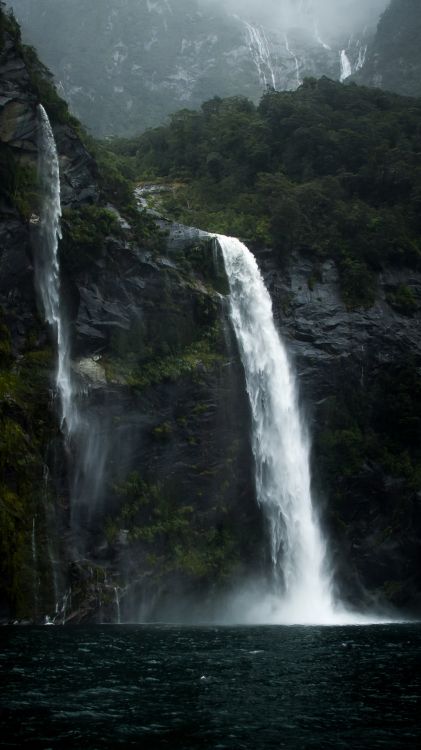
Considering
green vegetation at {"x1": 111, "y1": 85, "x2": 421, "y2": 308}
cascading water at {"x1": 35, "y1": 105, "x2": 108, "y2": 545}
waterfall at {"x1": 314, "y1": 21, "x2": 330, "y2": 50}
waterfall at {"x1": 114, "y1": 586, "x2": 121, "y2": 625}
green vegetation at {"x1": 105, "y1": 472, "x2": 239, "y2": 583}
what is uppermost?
waterfall at {"x1": 314, "y1": 21, "x2": 330, "y2": 50}

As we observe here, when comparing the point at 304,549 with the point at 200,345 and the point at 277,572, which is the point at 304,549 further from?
the point at 200,345

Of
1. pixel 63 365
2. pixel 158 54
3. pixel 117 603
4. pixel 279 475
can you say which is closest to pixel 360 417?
pixel 279 475

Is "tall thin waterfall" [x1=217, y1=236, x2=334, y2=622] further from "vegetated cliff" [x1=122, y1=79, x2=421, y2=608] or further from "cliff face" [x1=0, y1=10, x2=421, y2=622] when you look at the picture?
"vegetated cliff" [x1=122, y1=79, x2=421, y2=608]

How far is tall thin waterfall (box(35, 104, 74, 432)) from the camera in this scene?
2361 cm

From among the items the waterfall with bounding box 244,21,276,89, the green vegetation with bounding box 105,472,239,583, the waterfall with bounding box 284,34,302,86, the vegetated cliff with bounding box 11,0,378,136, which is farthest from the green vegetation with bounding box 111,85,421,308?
the waterfall with bounding box 284,34,302,86

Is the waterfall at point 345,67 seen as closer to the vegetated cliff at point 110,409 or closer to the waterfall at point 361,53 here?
the waterfall at point 361,53

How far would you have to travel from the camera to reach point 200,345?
28.2 metres

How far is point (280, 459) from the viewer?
28.4m

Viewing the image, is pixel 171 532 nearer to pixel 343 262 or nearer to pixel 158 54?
pixel 343 262

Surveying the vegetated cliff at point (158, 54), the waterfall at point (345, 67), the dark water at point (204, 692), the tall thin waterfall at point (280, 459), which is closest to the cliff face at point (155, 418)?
the tall thin waterfall at point (280, 459)

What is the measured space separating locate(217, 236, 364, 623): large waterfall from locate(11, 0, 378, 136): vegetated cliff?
55.5 metres

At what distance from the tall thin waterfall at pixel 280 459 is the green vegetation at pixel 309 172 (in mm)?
5525

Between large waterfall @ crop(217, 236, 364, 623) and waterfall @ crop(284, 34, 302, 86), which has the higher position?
waterfall @ crop(284, 34, 302, 86)

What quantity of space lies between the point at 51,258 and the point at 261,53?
8513cm
